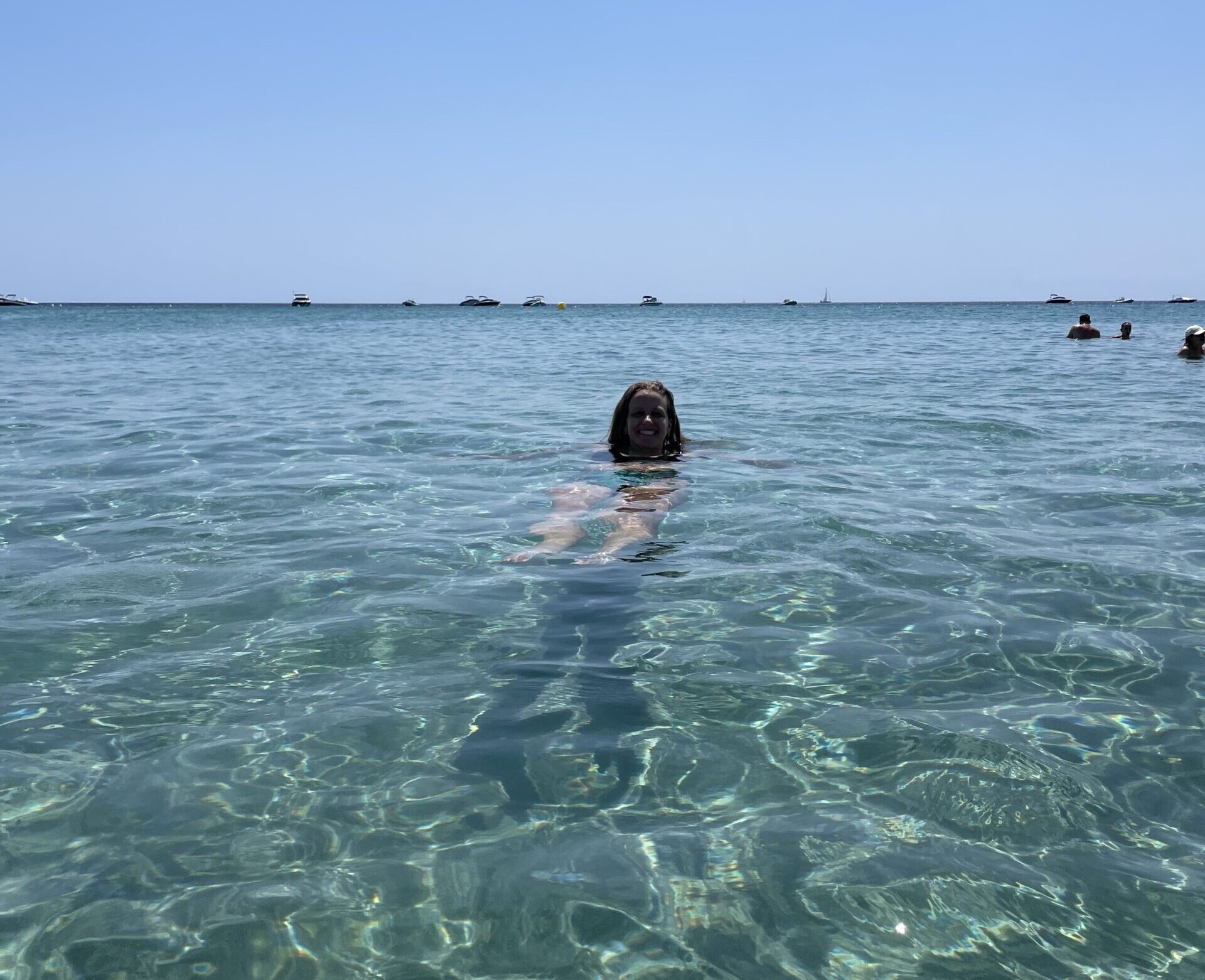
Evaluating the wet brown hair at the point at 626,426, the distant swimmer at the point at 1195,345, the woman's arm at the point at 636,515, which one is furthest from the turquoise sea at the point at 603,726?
the distant swimmer at the point at 1195,345

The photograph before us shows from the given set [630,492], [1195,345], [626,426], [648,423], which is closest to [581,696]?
[630,492]

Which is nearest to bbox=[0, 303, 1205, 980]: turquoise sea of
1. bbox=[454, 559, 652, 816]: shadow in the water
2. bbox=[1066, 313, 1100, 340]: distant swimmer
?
bbox=[454, 559, 652, 816]: shadow in the water

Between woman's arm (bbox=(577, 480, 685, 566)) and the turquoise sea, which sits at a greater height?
woman's arm (bbox=(577, 480, 685, 566))

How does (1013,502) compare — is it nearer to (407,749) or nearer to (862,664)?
(862,664)

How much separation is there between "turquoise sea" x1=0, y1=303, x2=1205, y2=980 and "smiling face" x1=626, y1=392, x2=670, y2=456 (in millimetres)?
482

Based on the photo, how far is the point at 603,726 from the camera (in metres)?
3.40

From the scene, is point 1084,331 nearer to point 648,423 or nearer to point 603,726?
point 648,423

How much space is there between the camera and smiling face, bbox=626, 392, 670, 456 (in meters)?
8.05

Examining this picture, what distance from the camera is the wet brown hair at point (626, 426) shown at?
8219mm

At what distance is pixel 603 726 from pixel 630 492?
12.6 feet

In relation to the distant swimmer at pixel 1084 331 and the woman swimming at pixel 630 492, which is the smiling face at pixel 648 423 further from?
the distant swimmer at pixel 1084 331

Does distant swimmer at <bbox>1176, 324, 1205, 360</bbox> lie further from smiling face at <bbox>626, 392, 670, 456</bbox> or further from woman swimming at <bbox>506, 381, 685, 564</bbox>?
smiling face at <bbox>626, 392, 670, 456</bbox>

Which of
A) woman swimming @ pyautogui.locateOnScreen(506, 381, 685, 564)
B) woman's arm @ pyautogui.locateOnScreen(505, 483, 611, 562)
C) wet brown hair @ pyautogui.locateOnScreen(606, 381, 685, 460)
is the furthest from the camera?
wet brown hair @ pyautogui.locateOnScreen(606, 381, 685, 460)

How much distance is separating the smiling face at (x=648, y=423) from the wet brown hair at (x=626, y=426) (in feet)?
0.09
